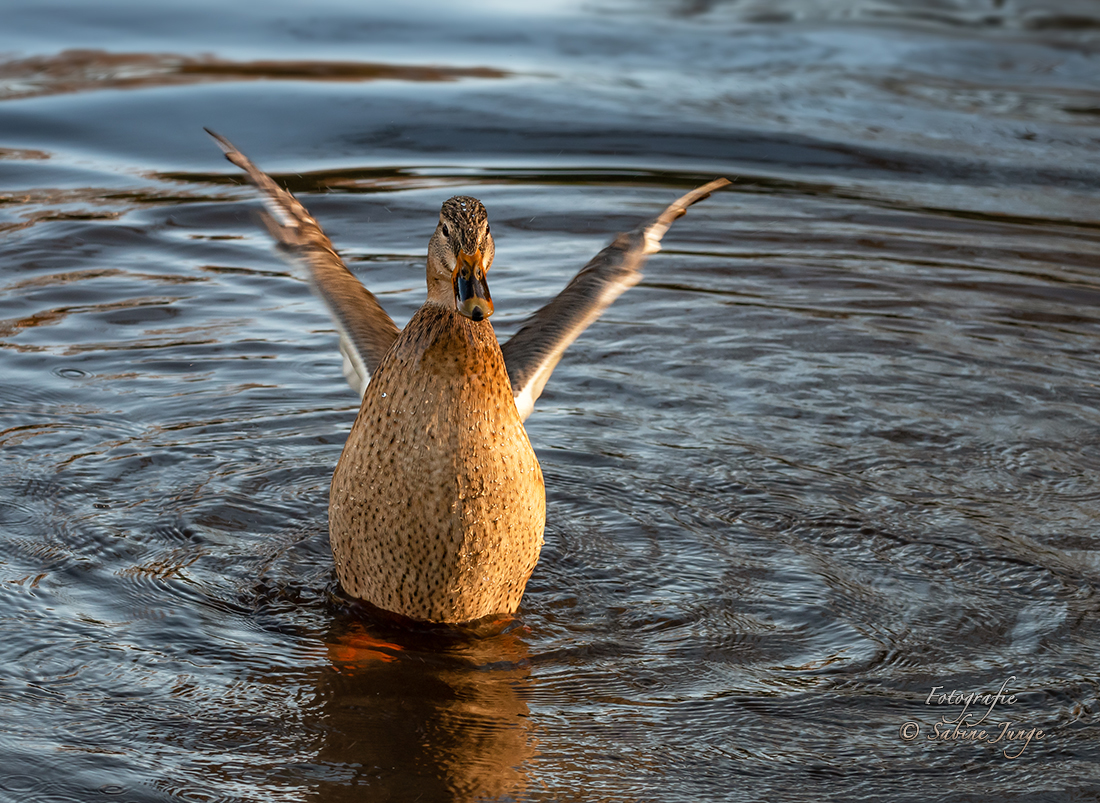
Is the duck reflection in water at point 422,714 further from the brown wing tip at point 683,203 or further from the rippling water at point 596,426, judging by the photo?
the brown wing tip at point 683,203

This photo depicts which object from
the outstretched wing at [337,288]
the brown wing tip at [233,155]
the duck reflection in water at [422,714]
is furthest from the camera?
the brown wing tip at [233,155]

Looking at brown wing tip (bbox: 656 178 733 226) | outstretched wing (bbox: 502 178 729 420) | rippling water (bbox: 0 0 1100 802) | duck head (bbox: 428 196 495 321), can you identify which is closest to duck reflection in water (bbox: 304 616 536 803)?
rippling water (bbox: 0 0 1100 802)

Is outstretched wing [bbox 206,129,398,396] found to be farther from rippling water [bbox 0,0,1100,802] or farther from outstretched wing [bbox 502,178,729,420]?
rippling water [bbox 0,0,1100,802]

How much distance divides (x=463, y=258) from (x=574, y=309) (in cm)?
120

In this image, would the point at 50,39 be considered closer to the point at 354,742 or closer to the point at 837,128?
the point at 837,128

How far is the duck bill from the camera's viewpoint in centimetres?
404

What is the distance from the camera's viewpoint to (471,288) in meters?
4.12

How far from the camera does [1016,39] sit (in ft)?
43.3

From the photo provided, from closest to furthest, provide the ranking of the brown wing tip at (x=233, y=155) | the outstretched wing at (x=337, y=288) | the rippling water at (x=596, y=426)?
the rippling water at (x=596, y=426), the outstretched wing at (x=337, y=288), the brown wing tip at (x=233, y=155)

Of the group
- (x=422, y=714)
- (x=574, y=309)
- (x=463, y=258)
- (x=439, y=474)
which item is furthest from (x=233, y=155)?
(x=422, y=714)

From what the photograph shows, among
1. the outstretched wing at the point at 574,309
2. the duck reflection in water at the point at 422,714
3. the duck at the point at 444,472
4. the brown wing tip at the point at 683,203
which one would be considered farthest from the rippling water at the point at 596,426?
the brown wing tip at the point at 683,203


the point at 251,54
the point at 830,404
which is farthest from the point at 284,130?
the point at 830,404

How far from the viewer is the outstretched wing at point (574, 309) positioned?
5176 millimetres

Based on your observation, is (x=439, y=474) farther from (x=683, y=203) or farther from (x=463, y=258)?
(x=683, y=203)
